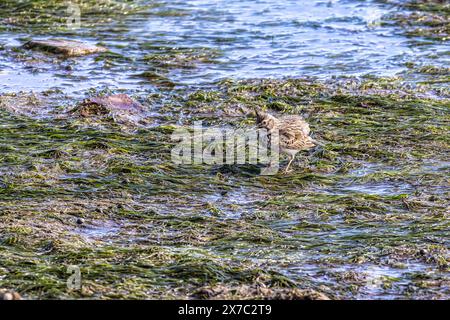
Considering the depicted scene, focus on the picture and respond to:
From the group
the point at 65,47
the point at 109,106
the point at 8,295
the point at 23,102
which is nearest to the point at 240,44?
the point at 65,47

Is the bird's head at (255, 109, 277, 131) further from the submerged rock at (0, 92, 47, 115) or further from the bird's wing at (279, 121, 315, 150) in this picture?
the submerged rock at (0, 92, 47, 115)

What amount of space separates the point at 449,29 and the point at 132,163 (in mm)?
5800

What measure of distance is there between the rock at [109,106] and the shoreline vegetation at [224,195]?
0.02m

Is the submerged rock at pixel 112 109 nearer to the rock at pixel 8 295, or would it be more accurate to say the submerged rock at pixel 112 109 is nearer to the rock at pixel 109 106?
the rock at pixel 109 106

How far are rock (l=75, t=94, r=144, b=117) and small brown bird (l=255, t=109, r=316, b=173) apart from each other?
1.64m

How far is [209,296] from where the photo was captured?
538 cm

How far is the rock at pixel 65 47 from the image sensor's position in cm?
1102

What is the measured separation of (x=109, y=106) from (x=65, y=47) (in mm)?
2347

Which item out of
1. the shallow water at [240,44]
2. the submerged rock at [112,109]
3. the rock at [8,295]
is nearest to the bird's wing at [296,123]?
the submerged rock at [112,109]

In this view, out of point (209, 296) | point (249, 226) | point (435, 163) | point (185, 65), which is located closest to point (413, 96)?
point (435, 163)

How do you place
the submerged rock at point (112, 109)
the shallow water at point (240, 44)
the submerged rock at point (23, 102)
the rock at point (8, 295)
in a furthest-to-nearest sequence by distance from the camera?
the shallow water at point (240, 44), the submerged rock at point (23, 102), the submerged rock at point (112, 109), the rock at point (8, 295)

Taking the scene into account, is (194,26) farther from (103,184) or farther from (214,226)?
(214,226)

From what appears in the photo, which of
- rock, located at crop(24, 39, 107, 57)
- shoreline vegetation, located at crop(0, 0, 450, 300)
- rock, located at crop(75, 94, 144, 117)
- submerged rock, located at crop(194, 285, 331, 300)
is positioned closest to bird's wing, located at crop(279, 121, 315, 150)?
shoreline vegetation, located at crop(0, 0, 450, 300)

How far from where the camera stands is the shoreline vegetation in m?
5.65
